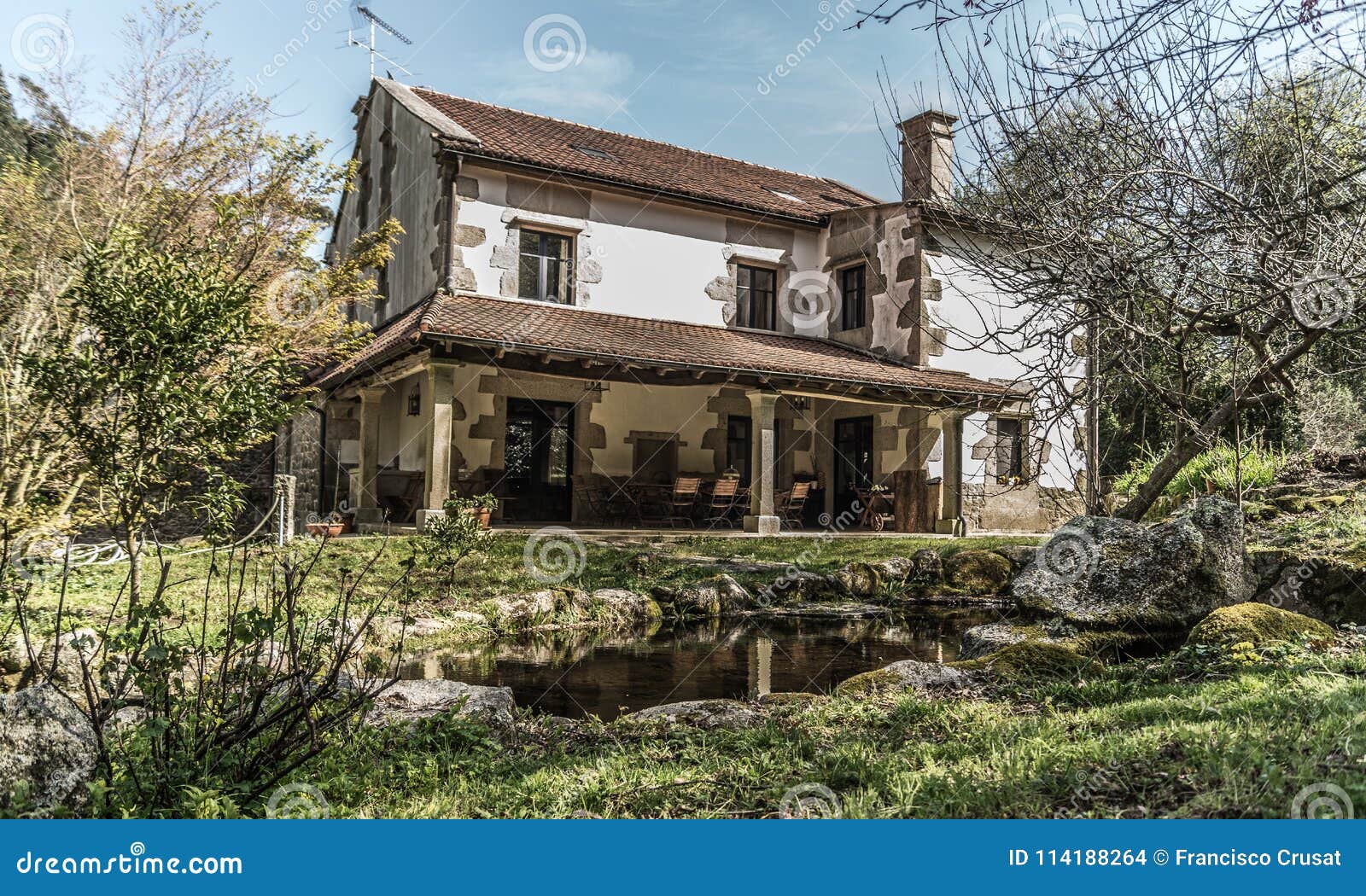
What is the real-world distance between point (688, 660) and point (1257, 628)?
3.87 m

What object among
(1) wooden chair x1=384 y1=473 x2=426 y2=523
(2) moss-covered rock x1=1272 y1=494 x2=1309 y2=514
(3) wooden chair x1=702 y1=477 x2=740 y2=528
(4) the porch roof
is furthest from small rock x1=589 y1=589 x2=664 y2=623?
(2) moss-covered rock x1=1272 y1=494 x2=1309 y2=514

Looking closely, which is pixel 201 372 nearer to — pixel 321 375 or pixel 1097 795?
pixel 1097 795

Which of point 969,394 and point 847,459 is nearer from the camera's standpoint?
point 969,394

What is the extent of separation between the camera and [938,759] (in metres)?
3.55

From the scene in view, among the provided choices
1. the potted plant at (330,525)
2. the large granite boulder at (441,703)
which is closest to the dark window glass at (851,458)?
the potted plant at (330,525)

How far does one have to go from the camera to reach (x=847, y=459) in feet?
56.9

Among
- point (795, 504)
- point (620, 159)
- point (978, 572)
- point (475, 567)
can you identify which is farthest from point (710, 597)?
point (620, 159)

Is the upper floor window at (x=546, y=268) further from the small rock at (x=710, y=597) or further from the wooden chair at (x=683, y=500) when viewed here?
the small rock at (x=710, y=597)

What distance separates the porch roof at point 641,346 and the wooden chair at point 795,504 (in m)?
2.00

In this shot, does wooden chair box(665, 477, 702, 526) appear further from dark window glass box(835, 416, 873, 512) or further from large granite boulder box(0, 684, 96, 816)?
large granite boulder box(0, 684, 96, 816)

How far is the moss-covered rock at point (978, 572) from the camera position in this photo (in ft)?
34.3

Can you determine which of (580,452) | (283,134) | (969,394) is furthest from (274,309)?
(969,394)

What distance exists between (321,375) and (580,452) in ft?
15.1

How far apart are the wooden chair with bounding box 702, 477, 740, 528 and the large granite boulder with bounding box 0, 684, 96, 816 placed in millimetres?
11418
